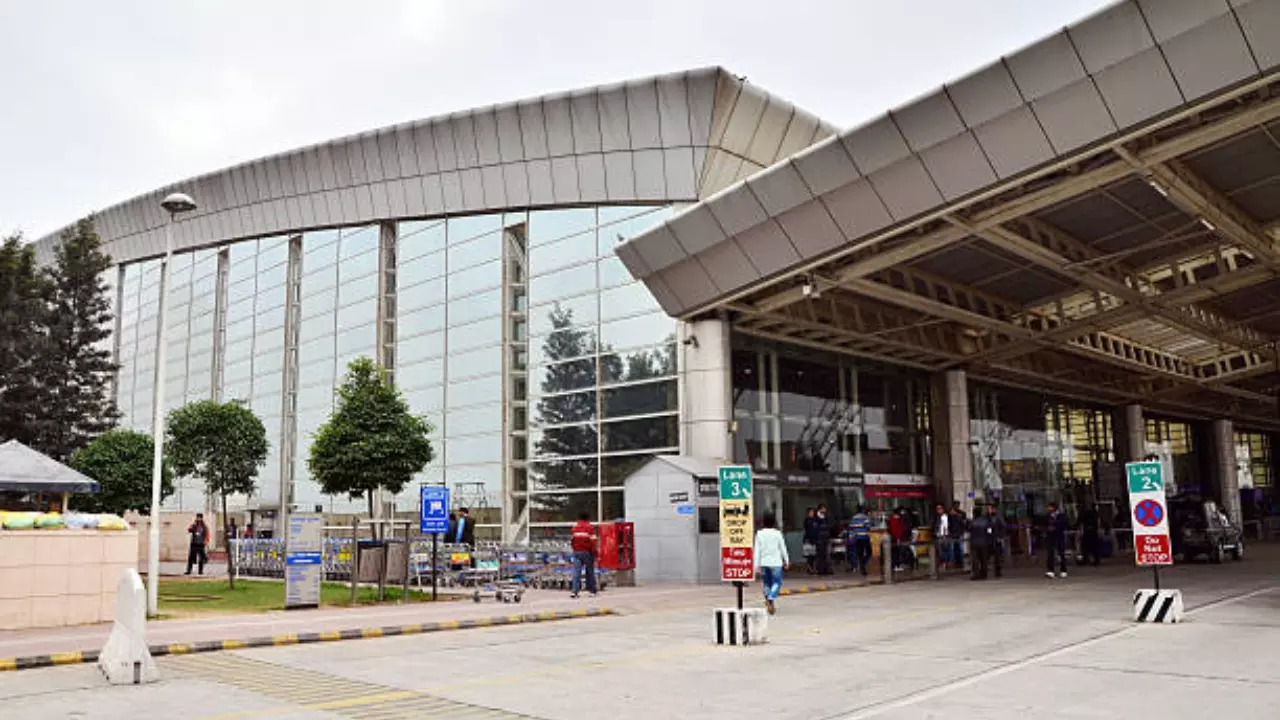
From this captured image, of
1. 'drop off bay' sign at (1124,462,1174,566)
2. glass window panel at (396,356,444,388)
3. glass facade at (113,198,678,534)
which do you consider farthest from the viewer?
glass window panel at (396,356,444,388)

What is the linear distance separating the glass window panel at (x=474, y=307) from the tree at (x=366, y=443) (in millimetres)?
6235

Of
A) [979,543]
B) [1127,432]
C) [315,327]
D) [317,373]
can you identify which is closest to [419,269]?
[315,327]

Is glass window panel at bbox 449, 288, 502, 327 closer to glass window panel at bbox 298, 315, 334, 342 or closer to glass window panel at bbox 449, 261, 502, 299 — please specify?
glass window panel at bbox 449, 261, 502, 299

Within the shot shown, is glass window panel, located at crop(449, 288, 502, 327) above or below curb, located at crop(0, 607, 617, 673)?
above

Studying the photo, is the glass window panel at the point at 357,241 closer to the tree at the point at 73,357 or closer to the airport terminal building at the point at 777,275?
the airport terminal building at the point at 777,275

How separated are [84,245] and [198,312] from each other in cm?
548

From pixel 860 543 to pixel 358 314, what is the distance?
1962 cm

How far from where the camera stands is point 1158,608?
14.3 metres

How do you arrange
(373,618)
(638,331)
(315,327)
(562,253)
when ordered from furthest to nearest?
(315,327) → (562,253) → (638,331) → (373,618)

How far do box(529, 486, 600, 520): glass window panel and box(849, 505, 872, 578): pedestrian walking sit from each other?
691cm

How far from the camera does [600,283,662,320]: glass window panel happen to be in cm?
2748

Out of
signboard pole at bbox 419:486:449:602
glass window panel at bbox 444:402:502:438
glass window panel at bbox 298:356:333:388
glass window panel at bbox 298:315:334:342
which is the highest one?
glass window panel at bbox 298:315:334:342

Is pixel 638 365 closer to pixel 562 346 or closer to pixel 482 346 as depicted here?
pixel 562 346

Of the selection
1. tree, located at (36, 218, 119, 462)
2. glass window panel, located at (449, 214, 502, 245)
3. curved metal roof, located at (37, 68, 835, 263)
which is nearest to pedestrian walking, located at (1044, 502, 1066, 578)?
curved metal roof, located at (37, 68, 835, 263)
